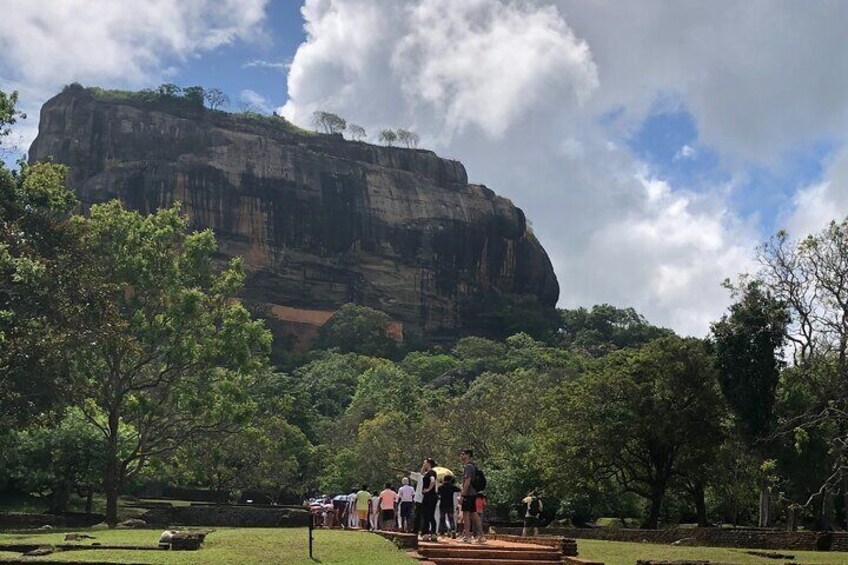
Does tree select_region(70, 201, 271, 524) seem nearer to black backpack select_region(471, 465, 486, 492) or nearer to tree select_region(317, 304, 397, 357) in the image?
black backpack select_region(471, 465, 486, 492)

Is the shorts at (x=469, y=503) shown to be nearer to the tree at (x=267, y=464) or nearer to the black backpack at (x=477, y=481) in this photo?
the black backpack at (x=477, y=481)

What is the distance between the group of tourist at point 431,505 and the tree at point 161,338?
896 cm

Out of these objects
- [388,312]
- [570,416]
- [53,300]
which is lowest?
[570,416]

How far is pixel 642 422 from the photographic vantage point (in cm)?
3128

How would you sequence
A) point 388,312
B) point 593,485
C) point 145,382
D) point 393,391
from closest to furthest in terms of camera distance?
point 145,382 < point 593,485 < point 393,391 < point 388,312

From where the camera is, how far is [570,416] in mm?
32750

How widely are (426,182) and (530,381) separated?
249 feet

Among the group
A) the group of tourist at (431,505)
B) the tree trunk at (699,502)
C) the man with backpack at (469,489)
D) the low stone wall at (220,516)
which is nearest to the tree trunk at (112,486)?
the low stone wall at (220,516)

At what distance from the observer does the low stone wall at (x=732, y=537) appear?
19969mm

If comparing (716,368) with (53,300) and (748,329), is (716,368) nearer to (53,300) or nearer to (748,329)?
(748,329)

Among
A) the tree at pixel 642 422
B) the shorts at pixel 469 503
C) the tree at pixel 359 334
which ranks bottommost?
the shorts at pixel 469 503

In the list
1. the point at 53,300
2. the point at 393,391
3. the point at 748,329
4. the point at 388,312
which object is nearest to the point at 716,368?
the point at 748,329

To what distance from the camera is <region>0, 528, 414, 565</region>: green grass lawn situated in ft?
41.6

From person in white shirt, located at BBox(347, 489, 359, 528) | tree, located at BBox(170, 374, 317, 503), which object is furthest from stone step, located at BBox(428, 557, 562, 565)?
tree, located at BBox(170, 374, 317, 503)
